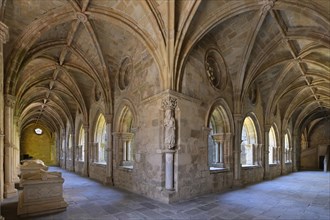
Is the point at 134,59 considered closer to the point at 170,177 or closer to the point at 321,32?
the point at 170,177

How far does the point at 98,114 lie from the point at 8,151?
4.71m

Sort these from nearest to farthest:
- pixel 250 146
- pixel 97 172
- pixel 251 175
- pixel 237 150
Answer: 1. pixel 237 150
2. pixel 251 175
3. pixel 97 172
4. pixel 250 146

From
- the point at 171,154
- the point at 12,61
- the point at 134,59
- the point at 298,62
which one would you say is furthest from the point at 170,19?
the point at 298,62

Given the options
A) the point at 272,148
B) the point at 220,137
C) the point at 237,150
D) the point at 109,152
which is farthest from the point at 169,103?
the point at 272,148

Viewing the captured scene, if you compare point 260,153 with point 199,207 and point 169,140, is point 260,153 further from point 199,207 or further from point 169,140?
point 169,140

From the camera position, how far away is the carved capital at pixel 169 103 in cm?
610

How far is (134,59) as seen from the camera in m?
8.09

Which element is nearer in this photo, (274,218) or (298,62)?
(274,218)

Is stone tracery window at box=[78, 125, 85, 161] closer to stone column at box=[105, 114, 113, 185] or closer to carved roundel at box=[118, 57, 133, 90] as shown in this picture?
stone column at box=[105, 114, 113, 185]

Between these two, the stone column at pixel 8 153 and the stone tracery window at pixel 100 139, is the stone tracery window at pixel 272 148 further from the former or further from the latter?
the stone column at pixel 8 153

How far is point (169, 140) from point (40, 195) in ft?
10.9

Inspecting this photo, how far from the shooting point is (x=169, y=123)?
19.8 ft

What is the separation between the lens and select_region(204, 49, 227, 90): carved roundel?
8062mm

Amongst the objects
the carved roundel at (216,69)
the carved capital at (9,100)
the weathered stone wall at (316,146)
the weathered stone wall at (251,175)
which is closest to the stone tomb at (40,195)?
the carved capital at (9,100)
